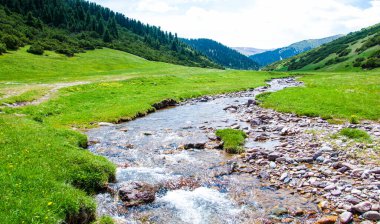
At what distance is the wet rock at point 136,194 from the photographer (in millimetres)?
12289

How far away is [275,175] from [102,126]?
17.8 m

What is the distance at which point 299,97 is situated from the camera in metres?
36.1

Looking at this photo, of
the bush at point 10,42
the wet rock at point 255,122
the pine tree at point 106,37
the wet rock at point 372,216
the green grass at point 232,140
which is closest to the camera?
the wet rock at point 372,216

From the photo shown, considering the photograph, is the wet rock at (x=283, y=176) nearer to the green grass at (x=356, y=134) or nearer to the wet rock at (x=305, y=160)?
the wet rock at (x=305, y=160)

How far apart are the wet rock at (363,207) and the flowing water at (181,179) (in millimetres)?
1685

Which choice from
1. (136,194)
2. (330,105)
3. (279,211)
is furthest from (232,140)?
(330,105)

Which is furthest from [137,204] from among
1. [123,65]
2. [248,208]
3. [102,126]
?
[123,65]

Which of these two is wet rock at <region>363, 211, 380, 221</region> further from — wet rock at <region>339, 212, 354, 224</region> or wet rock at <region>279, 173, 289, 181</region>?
wet rock at <region>279, 173, 289, 181</region>

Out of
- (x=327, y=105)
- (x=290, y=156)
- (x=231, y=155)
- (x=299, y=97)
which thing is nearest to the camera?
(x=290, y=156)

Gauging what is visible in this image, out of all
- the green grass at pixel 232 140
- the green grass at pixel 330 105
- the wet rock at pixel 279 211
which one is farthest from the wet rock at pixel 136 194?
the green grass at pixel 330 105

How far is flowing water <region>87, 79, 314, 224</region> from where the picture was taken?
11523 millimetres

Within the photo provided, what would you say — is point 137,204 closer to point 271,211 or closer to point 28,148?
point 271,211

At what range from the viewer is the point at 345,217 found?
10.2m

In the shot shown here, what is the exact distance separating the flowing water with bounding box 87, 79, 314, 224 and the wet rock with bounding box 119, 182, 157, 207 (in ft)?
0.84
